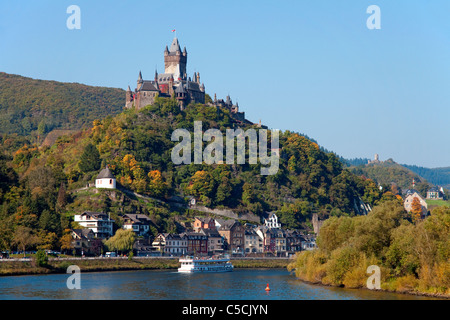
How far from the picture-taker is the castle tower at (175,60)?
170250mm

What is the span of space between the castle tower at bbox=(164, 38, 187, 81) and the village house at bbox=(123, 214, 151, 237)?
54.5 metres

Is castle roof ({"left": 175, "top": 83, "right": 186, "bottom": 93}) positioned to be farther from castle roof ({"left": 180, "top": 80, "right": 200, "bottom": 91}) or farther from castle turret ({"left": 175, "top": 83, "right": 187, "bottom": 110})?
castle roof ({"left": 180, "top": 80, "right": 200, "bottom": 91})

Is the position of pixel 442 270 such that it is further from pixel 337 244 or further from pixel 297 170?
pixel 297 170

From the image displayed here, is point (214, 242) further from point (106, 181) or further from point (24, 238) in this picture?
point (24, 238)

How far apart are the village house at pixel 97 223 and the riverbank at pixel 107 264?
11.7 m

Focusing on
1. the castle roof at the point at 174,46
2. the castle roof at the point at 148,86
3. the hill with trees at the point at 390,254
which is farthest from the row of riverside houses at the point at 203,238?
the castle roof at the point at 174,46

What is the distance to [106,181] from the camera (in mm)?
130125

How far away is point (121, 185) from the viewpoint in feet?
438

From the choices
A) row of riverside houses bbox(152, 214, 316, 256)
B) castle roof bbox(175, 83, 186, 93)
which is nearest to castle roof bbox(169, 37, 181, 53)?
castle roof bbox(175, 83, 186, 93)

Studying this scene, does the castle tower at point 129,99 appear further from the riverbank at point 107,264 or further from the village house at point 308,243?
the riverbank at point 107,264

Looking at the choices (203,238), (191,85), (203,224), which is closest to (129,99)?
(191,85)

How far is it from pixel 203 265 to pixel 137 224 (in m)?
19.6

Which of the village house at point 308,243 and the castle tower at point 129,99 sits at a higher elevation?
the castle tower at point 129,99
